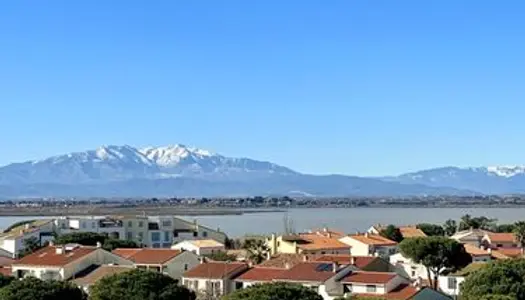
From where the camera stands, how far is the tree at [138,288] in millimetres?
29500

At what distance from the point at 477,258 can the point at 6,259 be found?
2428cm

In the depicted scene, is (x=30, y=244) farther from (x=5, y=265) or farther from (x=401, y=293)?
(x=401, y=293)

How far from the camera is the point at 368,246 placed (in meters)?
52.6

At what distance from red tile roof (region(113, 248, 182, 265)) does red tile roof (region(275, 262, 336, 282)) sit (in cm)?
696

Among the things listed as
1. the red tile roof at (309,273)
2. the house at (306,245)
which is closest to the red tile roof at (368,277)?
the red tile roof at (309,273)

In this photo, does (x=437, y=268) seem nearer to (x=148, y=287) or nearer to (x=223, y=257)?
(x=223, y=257)

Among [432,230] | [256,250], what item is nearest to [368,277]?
[256,250]

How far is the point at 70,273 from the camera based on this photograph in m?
38.3

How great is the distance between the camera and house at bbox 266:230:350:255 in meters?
50.3

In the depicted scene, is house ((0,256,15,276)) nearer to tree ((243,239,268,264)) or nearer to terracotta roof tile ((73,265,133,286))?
terracotta roof tile ((73,265,133,286))

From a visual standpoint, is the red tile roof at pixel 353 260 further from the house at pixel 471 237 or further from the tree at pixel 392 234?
the tree at pixel 392 234

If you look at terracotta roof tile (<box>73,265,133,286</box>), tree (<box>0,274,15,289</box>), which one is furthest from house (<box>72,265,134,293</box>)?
tree (<box>0,274,15,289</box>)

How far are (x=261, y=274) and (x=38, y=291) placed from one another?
368 inches

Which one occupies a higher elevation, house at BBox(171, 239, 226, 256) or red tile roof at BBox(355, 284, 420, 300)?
house at BBox(171, 239, 226, 256)
